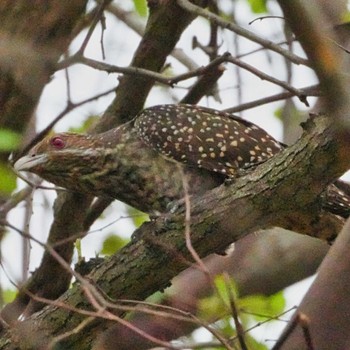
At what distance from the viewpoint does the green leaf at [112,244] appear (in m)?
4.99

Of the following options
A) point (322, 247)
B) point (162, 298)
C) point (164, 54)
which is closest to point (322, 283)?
point (162, 298)

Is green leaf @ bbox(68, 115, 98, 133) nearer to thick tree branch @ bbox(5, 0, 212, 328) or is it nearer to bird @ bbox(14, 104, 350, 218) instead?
thick tree branch @ bbox(5, 0, 212, 328)

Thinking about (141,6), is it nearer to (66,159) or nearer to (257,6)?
(257,6)

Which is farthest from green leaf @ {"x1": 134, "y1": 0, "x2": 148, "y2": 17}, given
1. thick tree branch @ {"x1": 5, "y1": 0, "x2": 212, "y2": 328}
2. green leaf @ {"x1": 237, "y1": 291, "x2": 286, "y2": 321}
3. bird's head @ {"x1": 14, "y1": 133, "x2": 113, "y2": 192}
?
green leaf @ {"x1": 237, "y1": 291, "x2": 286, "y2": 321}

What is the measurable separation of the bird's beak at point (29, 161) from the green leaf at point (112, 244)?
93 cm

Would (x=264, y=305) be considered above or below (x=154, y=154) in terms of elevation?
below

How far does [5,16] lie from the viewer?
11.0 ft

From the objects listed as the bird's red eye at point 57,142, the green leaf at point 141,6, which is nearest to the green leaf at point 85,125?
the green leaf at point 141,6

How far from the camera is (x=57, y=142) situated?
4332 mm

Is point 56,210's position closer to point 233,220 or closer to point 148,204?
point 148,204

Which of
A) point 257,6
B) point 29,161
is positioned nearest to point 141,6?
point 257,6

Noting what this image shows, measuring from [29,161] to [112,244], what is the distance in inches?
41.9

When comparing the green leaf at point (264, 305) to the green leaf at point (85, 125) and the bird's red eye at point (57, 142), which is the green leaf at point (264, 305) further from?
the green leaf at point (85, 125)

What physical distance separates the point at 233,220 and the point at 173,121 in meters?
1.23
